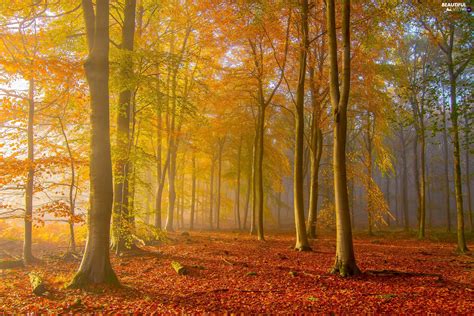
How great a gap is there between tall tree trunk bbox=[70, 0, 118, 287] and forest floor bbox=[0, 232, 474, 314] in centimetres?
43

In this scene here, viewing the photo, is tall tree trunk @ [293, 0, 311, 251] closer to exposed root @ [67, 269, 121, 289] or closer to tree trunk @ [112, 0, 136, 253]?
tree trunk @ [112, 0, 136, 253]

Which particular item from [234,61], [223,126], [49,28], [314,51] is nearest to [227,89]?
[234,61]

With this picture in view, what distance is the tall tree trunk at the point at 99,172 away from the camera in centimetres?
677

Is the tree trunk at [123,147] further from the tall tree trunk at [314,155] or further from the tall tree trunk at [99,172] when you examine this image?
the tall tree trunk at [314,155]

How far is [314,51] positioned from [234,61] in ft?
14.1

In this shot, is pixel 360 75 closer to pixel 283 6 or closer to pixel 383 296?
pixel 283 6

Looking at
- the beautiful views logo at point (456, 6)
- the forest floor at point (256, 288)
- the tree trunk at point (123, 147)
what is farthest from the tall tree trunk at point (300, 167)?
the tree trunk at point (123, 147)

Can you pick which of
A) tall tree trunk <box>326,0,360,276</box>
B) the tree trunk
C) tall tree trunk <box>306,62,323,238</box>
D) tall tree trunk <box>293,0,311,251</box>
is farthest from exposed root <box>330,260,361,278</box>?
tall tree trunk <box>306,62,323,238</box>

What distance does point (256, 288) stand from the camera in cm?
675

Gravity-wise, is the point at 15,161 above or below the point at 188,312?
above

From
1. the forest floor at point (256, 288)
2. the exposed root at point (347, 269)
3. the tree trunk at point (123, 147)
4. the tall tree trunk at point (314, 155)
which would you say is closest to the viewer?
the forest floor at point (256, 288)

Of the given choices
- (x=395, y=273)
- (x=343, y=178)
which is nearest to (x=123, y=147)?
(x=343, y=178)

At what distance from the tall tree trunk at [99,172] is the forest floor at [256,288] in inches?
17.0

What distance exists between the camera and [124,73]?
8.66m
